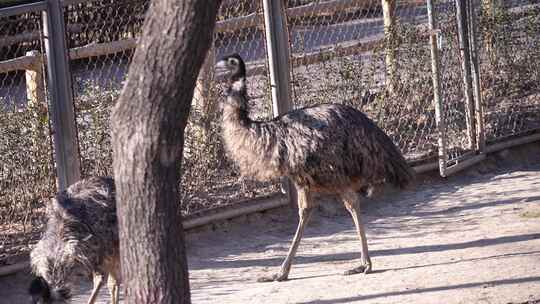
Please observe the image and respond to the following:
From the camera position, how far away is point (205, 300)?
259 inches

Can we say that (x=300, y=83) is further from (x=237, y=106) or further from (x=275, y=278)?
(x=275, y=278)

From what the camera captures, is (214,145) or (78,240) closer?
(78,240)

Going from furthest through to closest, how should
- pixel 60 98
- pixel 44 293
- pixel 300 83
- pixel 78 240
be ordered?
pixel 300 83 < pixel 60 98 < pixel 78 240 < pixel 44 293

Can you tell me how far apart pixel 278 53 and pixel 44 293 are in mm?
3155

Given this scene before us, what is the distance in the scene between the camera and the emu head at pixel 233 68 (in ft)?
22.8

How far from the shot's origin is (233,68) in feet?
22.9

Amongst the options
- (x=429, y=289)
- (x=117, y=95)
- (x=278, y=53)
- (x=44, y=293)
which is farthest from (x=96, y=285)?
(x=278, y=53)

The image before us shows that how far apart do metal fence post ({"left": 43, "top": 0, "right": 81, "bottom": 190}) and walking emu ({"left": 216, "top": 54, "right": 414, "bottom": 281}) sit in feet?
3.45

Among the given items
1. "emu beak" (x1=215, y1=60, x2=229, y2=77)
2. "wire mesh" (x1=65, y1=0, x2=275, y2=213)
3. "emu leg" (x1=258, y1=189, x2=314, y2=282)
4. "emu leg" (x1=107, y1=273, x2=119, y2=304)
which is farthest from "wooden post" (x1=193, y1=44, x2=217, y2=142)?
"emu leg" (x1=107, y1=273, x2=119, y2=304)

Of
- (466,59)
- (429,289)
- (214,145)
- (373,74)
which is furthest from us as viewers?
(466,59)

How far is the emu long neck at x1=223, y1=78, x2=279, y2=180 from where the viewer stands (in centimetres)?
683

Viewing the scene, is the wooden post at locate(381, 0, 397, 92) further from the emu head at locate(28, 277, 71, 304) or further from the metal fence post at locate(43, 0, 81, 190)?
the emu head at locate(28, 277, 71, 304)

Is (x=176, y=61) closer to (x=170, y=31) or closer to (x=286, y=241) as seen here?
(x=170, y=31)

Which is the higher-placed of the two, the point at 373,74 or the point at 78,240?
the point at 373,74
